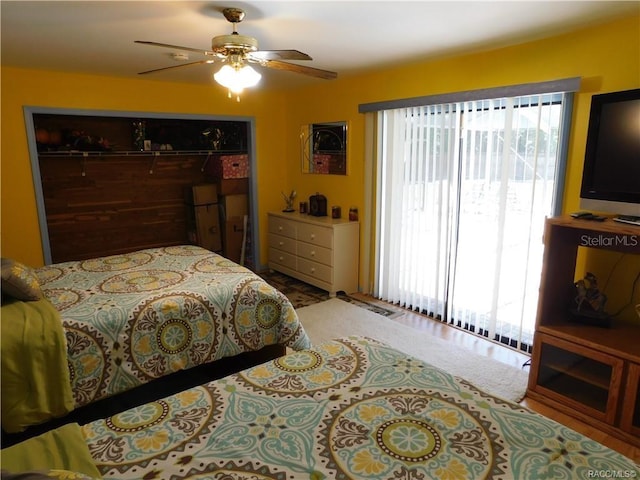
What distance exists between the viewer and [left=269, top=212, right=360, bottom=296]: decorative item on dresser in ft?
14.1

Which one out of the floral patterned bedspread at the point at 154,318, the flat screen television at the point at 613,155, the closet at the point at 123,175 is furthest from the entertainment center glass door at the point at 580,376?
the closet at the point at 123,175

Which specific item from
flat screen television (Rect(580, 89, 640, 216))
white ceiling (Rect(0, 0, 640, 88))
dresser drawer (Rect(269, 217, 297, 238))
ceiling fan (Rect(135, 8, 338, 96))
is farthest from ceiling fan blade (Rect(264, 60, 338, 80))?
dresser drawer (Rect(269, 217, 297, 238))

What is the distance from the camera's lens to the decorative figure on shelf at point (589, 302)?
8.18ft

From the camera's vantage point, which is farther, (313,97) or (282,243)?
(282,243)

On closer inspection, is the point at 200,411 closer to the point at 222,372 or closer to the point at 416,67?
the point at 222,372

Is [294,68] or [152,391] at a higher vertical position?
[294,68]

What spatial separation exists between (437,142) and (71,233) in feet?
14.0

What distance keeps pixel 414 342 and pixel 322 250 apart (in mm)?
1453

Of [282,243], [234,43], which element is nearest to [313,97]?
[282,243]

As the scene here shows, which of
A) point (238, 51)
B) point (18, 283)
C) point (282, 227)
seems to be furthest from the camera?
point (282, 227)

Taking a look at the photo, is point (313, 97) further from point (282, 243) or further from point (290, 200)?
point (282, 243)

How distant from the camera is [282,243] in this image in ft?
16.3

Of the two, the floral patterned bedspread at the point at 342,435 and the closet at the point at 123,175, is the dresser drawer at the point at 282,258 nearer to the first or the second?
the closet at the point at 123,175

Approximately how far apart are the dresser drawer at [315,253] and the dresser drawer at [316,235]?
0.04 metres
